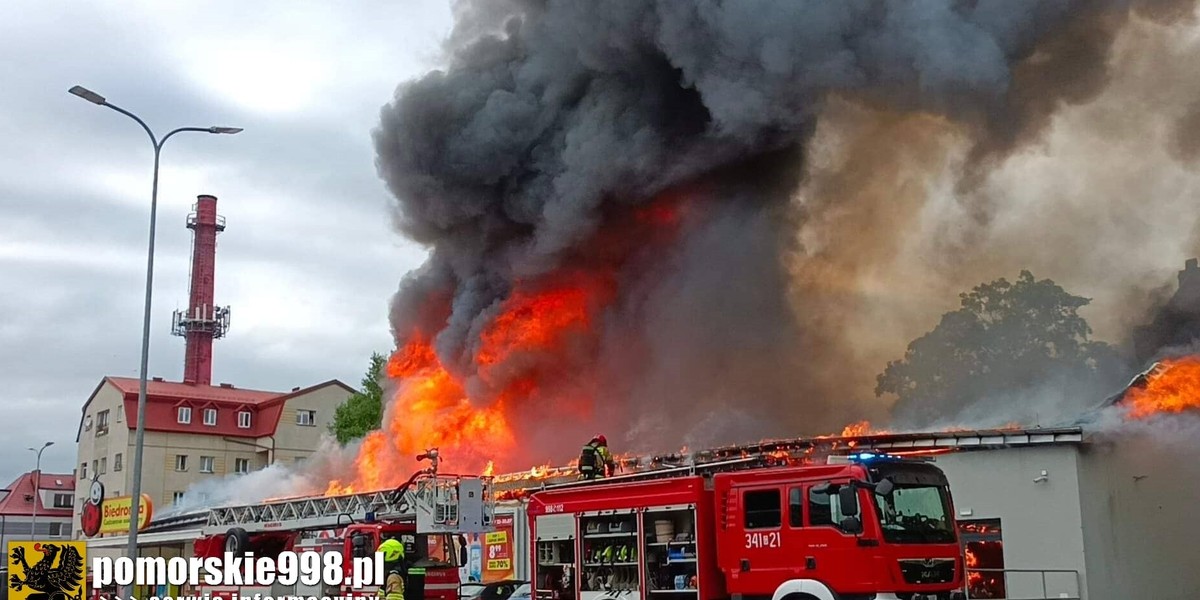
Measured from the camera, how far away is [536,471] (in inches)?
984

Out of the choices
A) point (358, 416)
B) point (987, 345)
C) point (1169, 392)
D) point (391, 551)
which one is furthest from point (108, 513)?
point (1169, 392)

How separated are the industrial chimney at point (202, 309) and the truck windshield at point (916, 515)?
48.8m

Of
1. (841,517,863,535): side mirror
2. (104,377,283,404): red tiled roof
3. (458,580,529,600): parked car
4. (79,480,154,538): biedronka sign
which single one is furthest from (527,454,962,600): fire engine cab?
(104,377,283,404): red tiled roof

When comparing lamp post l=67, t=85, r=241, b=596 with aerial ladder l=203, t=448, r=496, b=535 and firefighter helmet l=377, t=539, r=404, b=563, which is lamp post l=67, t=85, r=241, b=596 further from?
firefighter helmet l=377, t=539, r=404, b=563

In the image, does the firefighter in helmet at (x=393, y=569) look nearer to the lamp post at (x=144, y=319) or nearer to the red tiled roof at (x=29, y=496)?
the lamp post at (x=144, y=319)

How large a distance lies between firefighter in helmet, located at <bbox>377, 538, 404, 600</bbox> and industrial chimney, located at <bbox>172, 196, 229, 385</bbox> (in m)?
44.9

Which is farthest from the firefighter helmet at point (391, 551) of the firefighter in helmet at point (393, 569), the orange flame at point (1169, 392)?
the orange flame at point (1169, 392)

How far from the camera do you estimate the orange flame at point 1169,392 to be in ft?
61.2

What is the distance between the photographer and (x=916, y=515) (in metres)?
12.4

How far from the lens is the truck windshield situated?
1215cm

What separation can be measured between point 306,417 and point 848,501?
155 ft

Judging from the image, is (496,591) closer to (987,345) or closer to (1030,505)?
(1030,505)

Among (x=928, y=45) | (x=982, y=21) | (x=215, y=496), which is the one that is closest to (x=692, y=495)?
(x=928, y=45)

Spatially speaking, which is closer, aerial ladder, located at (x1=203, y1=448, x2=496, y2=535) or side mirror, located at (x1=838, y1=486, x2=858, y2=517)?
side mirror, located at (x1=838, y1=486, x2=858, y2=517)
